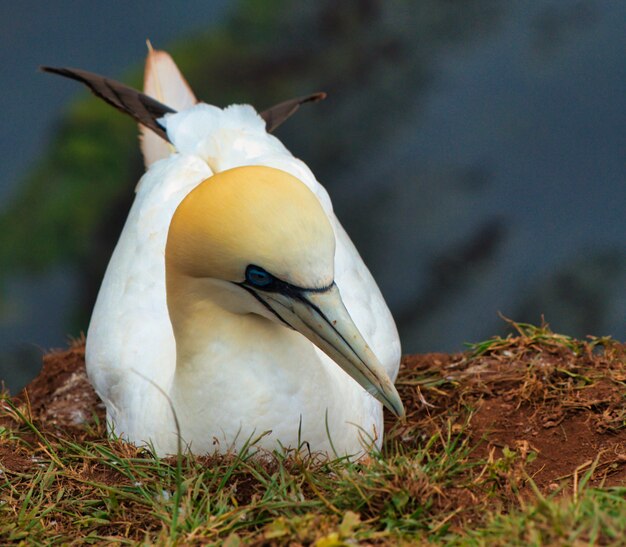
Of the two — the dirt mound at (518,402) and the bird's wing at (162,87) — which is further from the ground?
the bird's wing at (162,87)

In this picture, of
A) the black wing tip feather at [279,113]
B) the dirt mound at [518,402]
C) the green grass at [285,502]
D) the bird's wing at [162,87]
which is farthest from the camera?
the bird's wing at [162,87]

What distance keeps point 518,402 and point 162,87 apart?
9.80 ft

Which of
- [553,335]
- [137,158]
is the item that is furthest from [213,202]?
[137,158]

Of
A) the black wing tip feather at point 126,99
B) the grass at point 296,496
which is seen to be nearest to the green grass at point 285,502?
the grass at point 296,496

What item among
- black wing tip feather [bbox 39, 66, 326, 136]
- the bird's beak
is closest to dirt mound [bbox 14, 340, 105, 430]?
black wing tip feather [bbox 39, 66, 326, 136]

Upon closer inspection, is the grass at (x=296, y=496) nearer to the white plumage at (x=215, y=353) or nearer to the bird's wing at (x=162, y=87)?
the white plumage at (x=215, y=353)

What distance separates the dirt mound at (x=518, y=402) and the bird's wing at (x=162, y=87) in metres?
1.45

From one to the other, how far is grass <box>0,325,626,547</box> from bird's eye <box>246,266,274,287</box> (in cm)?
68

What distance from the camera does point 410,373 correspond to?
5.35m

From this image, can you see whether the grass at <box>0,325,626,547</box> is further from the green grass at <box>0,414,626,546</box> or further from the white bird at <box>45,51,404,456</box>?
the white bird at <box>45,51,404,456</box>

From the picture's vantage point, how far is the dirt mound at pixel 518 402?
425 cm

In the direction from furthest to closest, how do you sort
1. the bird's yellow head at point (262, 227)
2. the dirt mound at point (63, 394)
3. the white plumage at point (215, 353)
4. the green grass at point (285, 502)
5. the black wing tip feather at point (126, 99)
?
the black wing tip feather at point (126, 99), the dirt mound at point (63, 394), the white plumage at point (215, 353), the bird's yellow head at point (262, 227), the green grass at point (285, 502)

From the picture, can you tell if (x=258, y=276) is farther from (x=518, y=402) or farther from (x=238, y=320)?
(x=518, y=402)

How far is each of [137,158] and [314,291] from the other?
5.30m
